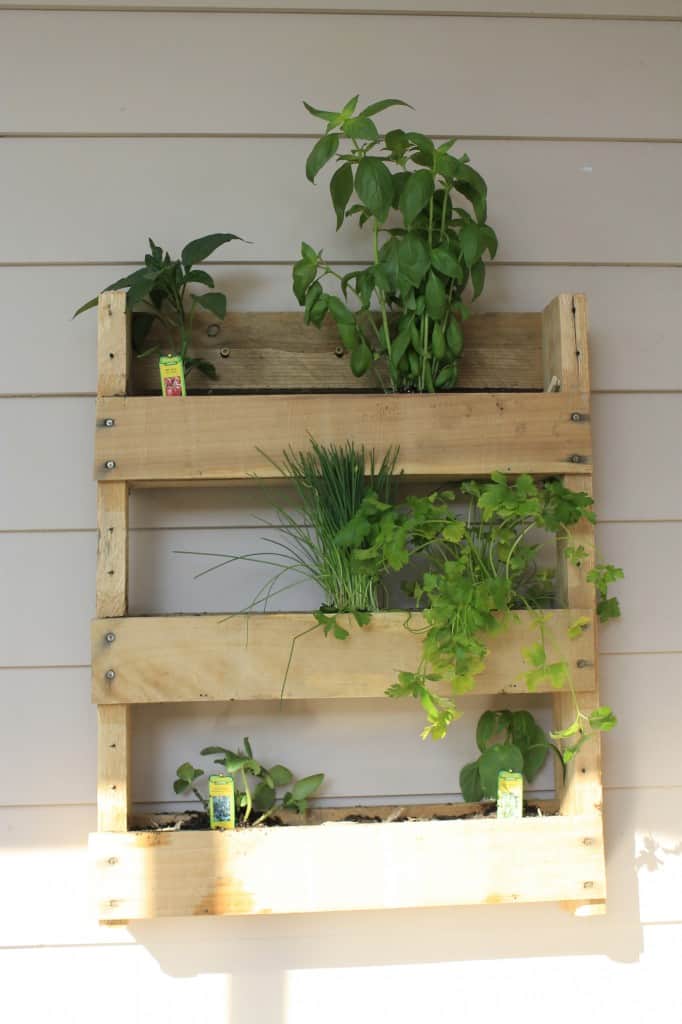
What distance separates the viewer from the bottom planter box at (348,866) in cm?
145

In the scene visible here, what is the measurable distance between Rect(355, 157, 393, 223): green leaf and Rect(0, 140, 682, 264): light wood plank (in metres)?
0.20

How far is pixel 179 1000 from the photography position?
161 cm

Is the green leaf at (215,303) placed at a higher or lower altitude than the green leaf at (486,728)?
higher

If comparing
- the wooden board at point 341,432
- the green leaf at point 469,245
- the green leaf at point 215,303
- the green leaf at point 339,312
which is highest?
the green leaf at point 469,245

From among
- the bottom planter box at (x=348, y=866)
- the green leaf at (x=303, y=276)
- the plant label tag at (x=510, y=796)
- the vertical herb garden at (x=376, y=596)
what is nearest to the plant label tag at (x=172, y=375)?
the vertical herb garden at (x=376, y=596)

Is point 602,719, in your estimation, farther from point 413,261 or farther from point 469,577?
point 413,261

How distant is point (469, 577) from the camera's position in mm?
1496

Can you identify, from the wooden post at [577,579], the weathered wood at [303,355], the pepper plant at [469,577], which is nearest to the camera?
the pepper plant at [469,577]

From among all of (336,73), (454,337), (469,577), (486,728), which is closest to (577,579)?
(469,577)

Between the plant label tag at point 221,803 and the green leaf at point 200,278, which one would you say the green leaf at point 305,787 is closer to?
the plant label tag at point 221,803

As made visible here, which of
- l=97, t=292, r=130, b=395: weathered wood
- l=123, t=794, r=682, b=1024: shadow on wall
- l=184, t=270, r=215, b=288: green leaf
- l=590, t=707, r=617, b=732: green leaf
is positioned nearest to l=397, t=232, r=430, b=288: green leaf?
l=184, t=270, r=215, b=288: green leaf

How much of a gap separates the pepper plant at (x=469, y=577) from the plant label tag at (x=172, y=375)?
13.8 inches

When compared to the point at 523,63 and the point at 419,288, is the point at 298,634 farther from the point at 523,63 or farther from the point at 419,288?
the point at 523,63

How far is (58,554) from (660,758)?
1.10 meters
